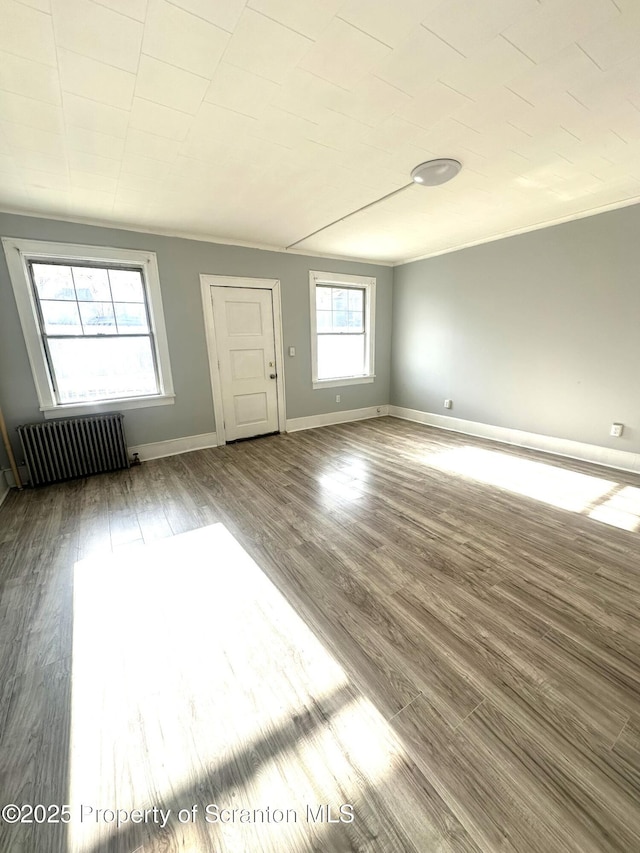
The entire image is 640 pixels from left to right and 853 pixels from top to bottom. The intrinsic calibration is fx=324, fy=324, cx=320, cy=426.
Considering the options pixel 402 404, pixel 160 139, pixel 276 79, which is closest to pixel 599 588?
pixel 276 79

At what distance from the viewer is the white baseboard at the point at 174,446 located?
396 cm

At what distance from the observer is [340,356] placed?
546cm

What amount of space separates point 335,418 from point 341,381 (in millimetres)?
631

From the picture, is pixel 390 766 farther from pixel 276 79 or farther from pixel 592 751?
pixel 276 79

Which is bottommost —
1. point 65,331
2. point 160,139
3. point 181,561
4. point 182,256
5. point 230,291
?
point 181,561

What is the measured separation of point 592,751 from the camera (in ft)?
3.61

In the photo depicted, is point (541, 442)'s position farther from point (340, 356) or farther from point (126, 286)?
point (126, 286)

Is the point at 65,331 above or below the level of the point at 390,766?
above

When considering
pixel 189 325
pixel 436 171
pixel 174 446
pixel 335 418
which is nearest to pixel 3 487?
pixel 174 446

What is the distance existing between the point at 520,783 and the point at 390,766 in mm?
400

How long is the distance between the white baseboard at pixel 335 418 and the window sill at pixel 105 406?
1.83 metres

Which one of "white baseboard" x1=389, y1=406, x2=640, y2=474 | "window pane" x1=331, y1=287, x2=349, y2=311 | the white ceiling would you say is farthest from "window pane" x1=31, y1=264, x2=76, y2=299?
"white baseboard" x1=389, y1=406, x2=640, y2=474

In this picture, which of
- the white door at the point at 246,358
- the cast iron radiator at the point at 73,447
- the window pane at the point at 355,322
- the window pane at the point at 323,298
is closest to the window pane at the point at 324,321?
the window pane at the point at 323,298

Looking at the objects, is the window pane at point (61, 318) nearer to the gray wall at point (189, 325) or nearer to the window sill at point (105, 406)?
the gray wall at point (189, 325)
